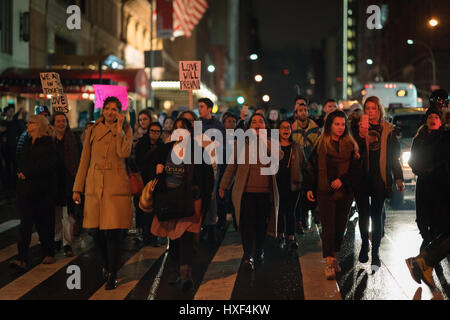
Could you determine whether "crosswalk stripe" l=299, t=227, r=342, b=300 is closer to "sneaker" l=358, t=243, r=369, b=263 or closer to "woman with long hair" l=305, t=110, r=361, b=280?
"woman with long hair" l=305, t=110, r=361, b=280

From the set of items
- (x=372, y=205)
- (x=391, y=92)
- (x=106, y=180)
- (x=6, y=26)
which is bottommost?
(x=372, y=205)

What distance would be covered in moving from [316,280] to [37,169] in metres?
3.70

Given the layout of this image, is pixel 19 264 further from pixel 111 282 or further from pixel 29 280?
pixel 111 282

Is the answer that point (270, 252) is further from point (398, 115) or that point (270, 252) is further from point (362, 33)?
point (362, 33)

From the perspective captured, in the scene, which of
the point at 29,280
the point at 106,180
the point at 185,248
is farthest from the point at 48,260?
the point at 185,248

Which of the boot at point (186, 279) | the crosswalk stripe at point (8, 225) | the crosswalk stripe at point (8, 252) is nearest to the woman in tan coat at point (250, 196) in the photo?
the boot at point (186, 279)

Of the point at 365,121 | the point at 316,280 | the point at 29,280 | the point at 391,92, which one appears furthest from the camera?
the point at 391,92

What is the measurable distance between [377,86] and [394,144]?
1978cm

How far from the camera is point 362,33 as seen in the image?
140 m

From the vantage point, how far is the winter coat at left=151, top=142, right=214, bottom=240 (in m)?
7.25

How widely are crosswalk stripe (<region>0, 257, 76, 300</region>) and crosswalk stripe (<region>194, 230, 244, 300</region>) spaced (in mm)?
1854

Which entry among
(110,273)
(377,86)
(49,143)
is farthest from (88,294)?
(377,86)

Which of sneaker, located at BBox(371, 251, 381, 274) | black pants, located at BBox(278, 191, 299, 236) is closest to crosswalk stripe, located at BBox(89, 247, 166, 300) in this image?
black pants, located at BBox(278, 191, 299, 236)

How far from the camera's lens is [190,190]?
285 inches
